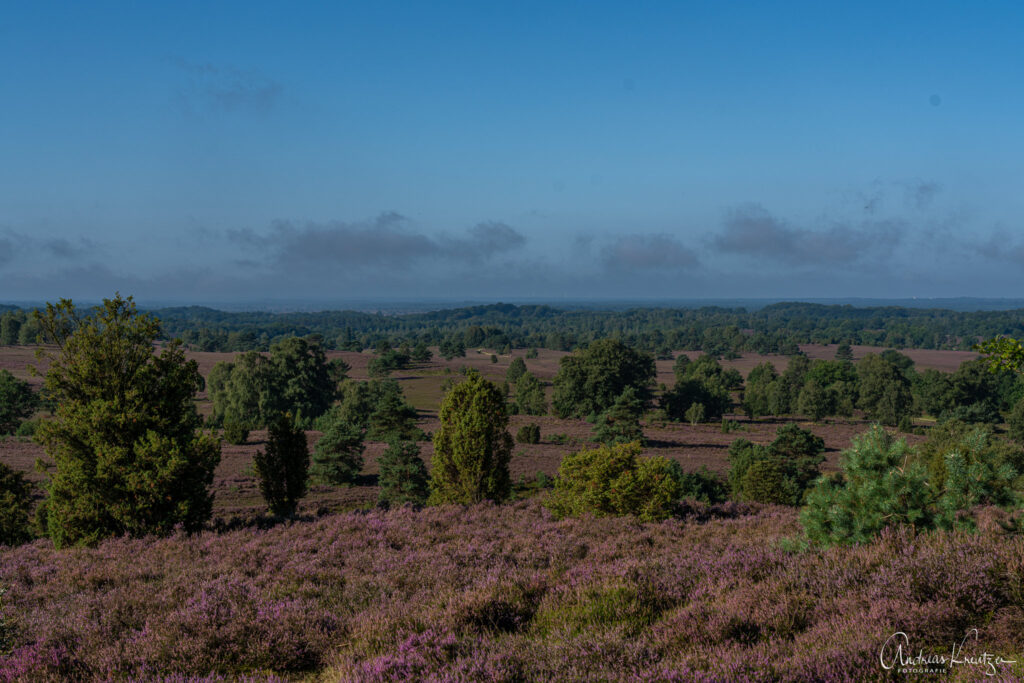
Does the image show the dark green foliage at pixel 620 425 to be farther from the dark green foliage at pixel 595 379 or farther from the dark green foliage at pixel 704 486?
the dark green foliage at pixel 595 379

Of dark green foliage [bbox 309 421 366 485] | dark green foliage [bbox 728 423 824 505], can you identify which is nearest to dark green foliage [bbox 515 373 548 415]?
dark green foliage [bbox 728 423 824 505]

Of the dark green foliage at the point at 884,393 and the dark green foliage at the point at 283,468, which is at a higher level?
the dark green foliage at the point at 283,468

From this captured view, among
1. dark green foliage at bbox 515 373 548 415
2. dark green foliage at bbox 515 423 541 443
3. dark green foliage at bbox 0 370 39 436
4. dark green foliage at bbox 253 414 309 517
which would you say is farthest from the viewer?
dark green foliage at bbox 515 373 548 415

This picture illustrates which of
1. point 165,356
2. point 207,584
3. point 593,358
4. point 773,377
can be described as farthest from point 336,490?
point 773,377

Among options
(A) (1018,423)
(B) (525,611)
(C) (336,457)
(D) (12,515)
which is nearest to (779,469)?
(C) (336,457)

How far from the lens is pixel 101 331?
1523 cm

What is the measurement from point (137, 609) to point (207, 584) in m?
1.25

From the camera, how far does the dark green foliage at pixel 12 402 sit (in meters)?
58.9

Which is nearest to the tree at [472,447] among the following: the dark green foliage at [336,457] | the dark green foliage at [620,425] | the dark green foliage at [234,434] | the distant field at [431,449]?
the distant field at [431,449]

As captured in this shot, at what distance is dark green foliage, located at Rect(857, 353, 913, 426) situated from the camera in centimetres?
9044

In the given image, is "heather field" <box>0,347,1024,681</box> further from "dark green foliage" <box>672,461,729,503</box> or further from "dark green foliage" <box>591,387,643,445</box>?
"dark green foliage" <box>591,387,643,445</box>

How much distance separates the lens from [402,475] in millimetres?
31047

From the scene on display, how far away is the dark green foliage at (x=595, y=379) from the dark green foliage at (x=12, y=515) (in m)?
68.4

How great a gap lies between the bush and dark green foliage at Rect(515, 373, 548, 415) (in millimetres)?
67837
